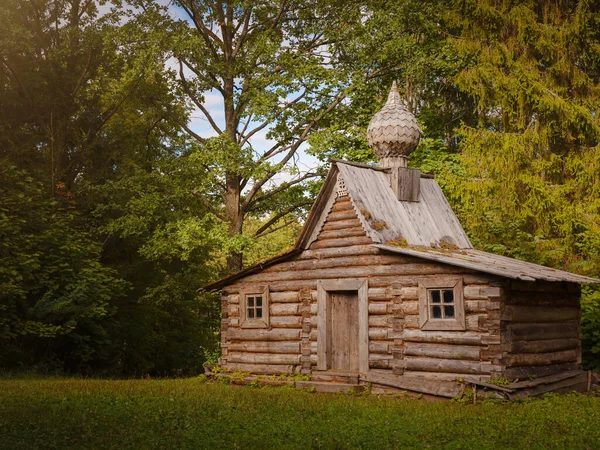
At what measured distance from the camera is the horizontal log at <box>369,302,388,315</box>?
17891 mm

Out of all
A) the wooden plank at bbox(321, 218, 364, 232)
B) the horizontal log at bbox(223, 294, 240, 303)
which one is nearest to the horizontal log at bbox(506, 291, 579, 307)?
the wooden plank at bbox(321, 218, 364, 232)

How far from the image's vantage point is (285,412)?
13.8 m

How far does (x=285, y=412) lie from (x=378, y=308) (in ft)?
16.8

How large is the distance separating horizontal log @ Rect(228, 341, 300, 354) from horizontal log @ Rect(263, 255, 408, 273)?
2134 millimetres

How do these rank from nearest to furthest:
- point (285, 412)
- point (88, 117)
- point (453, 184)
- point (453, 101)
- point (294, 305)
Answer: point (285, 412)
point (294, 305)
point (453, 184)
point (88, 117)
point (453, 101)

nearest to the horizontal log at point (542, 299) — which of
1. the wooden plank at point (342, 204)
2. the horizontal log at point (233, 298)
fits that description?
the wooden plank at point (342, 204)

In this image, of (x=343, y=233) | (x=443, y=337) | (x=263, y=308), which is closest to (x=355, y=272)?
(x=343, y=233)

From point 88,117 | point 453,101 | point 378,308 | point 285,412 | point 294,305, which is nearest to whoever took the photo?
point 285,412

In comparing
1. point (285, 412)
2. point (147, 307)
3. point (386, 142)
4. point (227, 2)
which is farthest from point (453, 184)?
point (285, 412)

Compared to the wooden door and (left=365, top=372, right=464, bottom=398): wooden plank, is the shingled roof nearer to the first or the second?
the wooden door

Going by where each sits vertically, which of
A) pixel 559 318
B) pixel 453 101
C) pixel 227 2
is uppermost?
pixel 227 2

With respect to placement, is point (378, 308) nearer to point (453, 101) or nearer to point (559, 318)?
point (559, 318)

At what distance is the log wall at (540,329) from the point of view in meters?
16.2

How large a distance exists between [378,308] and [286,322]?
3210mm
